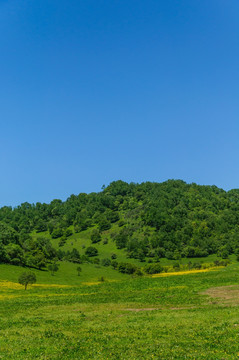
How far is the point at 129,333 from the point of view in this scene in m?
26.6

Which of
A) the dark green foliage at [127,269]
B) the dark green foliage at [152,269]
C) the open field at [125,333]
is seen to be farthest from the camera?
the dark green foliage at [127,269]

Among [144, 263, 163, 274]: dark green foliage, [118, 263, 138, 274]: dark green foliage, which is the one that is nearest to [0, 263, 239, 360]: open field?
[144, 263, 163, 274]: dark green foliage

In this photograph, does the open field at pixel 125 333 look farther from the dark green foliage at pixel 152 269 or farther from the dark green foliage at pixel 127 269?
→ the dark green foliage at pixel 127 269

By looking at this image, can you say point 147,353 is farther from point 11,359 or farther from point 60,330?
point 60,330

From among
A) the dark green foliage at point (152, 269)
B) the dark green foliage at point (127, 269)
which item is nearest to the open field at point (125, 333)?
the dark green foliage at point (152, 269)

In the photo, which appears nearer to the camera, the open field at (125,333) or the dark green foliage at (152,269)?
the open field at (125,333)

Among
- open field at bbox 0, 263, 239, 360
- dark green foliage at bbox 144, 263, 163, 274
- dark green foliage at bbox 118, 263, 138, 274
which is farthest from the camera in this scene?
dark green foliage at bbox 118, 263, 138, 274

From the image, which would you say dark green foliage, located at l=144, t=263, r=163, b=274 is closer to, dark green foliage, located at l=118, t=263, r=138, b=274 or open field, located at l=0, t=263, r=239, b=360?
dark green foliage, located at l=118, t=263, r=138, b=274

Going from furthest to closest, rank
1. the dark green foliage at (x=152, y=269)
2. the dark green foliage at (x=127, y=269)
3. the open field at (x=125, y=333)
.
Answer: the dark green foliage at (x=127, y=269) < the dark green foliage at (x=152, y=269) < the open field at (x=125, y=333)

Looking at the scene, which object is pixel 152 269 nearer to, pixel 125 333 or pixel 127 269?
pixel 127 269

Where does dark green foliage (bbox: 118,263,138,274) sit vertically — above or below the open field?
below

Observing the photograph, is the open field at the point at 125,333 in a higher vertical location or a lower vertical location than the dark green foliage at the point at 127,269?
higher

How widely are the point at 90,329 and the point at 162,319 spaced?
727 cm

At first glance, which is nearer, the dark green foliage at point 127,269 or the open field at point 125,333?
the open field at point 125,333
